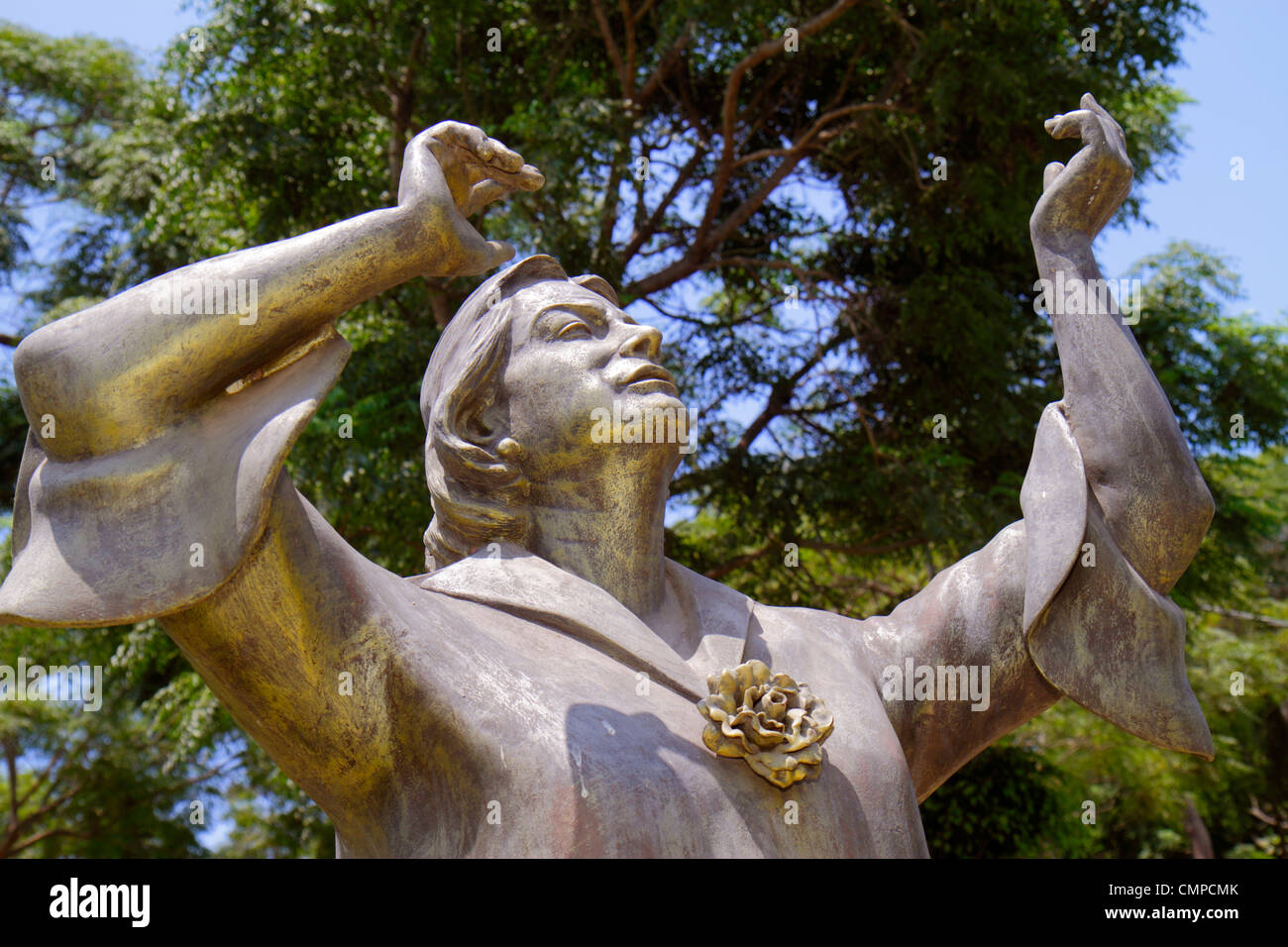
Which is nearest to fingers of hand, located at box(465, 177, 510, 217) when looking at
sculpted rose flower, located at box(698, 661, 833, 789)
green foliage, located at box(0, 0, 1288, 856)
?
sculpted rose flower, located at box(698, 661, 833, 789)

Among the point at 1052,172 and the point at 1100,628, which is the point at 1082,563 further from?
the point at 1052,172

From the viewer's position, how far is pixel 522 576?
3.68 m

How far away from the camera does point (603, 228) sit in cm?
1220

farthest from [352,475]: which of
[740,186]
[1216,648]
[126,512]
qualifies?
[1216,648]

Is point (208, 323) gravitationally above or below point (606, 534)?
above

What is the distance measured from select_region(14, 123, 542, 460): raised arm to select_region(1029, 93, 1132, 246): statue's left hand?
1414mm

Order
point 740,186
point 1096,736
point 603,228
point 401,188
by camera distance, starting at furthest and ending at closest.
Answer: point 1096,736 < point 740,186 < point 603,228 < point 401,188

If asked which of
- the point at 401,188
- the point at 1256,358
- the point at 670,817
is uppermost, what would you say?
the point at 1256,358

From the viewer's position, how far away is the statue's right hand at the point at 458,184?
3314 millimetres

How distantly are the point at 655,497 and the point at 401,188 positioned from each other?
0.99 metres

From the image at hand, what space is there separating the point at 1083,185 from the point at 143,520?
2.32 metres

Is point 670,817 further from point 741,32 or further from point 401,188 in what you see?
point 741,32

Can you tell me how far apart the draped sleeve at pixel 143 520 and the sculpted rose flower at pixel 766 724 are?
1.05 m

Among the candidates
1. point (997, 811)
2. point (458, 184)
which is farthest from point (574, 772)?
point (997, 811)
